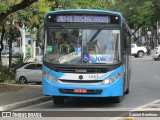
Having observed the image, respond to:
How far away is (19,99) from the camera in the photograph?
51.6ft

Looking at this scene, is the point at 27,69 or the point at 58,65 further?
the point at 27,69

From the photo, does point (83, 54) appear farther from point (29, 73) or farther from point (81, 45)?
point (29, 73)

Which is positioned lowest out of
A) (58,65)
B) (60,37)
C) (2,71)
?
(2,71)

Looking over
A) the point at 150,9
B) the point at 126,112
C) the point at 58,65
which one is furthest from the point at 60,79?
the point at 150,9

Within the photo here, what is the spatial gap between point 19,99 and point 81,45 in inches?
132

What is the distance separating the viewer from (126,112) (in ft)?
42.4

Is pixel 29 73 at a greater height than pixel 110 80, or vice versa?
pixel 110 80

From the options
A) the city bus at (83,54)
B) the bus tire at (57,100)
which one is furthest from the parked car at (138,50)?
the city bus at (83,54)

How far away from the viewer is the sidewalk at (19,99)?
14055 mm

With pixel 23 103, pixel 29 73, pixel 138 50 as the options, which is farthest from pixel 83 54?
pixel 138 50

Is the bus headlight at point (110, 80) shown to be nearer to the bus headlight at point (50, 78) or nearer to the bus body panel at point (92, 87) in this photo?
the bus body panel at point (92, 87)

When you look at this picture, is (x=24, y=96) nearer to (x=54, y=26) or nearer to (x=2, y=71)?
(x=54, y=26)

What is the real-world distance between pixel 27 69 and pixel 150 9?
47744mm

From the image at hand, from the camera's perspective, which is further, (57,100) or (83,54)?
(57,100)
